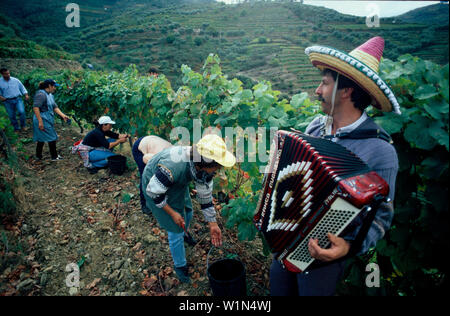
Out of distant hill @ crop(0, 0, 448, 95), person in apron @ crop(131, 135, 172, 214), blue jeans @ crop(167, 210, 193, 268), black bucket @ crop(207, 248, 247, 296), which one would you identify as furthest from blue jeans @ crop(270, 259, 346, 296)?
distant hill @ crop(0, 0, 448, 95)

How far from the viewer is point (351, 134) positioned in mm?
1820

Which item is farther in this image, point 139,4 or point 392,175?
point 139,4

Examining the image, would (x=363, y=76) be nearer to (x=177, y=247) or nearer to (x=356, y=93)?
(x=356, y=93)

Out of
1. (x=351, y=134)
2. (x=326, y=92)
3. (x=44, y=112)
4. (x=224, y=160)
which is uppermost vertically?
(x=326, y=92)

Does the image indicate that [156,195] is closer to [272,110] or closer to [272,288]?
[272,288]

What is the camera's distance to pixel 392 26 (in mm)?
36156

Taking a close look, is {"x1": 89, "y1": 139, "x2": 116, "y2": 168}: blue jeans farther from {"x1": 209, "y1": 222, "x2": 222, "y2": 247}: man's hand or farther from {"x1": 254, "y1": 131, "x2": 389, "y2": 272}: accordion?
{"x1": 254, "y1": 131, "x2": 389, "y2": 272}: accordion

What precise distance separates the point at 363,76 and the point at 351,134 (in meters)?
0.44

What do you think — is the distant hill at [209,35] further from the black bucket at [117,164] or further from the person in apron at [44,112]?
the black bucket at [117,164]

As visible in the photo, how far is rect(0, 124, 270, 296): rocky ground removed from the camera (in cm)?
333

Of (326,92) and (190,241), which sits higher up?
(326,92)

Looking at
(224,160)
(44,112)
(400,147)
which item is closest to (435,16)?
(400,147)
